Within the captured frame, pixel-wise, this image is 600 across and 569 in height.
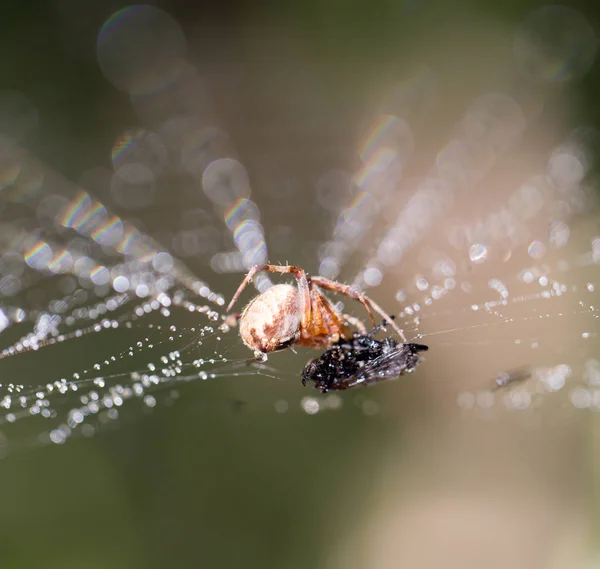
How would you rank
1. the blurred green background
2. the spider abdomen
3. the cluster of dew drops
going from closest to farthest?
the spider abdomen
the cluster of dew drops
the blurred green background

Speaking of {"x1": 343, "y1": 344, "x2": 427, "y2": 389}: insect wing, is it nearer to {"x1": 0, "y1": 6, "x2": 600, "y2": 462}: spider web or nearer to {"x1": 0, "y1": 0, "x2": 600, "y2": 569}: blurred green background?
{"x1": 0, "y1": 6, "x2": 600, "y2": 462}: spider web

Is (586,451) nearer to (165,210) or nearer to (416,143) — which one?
(416,143)

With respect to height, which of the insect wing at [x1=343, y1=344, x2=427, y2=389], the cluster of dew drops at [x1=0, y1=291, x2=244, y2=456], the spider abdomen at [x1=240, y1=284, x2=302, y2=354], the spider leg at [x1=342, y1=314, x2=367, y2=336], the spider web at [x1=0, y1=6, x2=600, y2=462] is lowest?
the insect wing at [x1=343, y1=344, x2=427, y2=389]

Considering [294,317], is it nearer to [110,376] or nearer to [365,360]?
[365,360]

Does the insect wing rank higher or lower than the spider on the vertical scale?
lower

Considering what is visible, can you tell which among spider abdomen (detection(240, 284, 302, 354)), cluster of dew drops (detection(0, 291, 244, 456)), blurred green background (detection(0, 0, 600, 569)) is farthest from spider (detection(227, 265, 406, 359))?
blurred green background (detection(0, 0, 600, 569))

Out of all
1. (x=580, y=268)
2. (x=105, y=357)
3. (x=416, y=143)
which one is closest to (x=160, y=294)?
(x=105, y=357)

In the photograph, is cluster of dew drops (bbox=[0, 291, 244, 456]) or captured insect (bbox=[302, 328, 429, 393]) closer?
captured insect (bbox=[302, 328, 429, 393])

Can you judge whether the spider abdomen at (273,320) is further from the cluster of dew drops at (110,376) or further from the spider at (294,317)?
the cluster of dew drops at (110,376)

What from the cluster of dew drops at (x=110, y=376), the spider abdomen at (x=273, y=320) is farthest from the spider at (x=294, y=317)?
the cluster of dew drops at (x=110, y=376)
